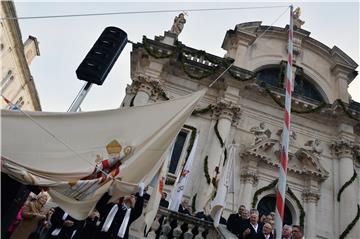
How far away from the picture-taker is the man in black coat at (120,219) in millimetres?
6492

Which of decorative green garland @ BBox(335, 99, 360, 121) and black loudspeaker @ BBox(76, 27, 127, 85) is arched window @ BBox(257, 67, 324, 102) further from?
black loudspeaker @ BBox(76, 27, 127, 85)

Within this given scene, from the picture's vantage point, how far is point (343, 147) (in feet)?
54.8

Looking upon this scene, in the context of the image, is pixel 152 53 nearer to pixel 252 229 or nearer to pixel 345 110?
pixel 345 110

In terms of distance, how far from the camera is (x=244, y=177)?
1528 centimetres

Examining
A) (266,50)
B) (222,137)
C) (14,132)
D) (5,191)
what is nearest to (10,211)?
(5,191)

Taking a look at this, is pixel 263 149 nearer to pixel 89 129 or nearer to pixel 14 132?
pixel 89 129

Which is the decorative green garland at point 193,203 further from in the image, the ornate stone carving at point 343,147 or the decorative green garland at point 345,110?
the decorative green garland at point 345,110

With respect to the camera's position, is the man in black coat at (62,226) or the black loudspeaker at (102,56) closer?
the man in black coat at (62,226)

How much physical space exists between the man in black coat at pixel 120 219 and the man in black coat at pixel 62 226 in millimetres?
681

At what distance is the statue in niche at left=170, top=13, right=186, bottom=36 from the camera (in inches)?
760

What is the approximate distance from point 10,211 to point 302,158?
13968 millimetres

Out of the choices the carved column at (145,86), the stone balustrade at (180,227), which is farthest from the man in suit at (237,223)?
the carved column at (145,86)

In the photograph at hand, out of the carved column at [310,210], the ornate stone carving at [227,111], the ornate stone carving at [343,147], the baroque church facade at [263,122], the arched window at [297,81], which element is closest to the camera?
the carved column at [310,210]

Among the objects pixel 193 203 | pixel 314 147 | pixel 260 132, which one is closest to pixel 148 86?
pixel 260 132
